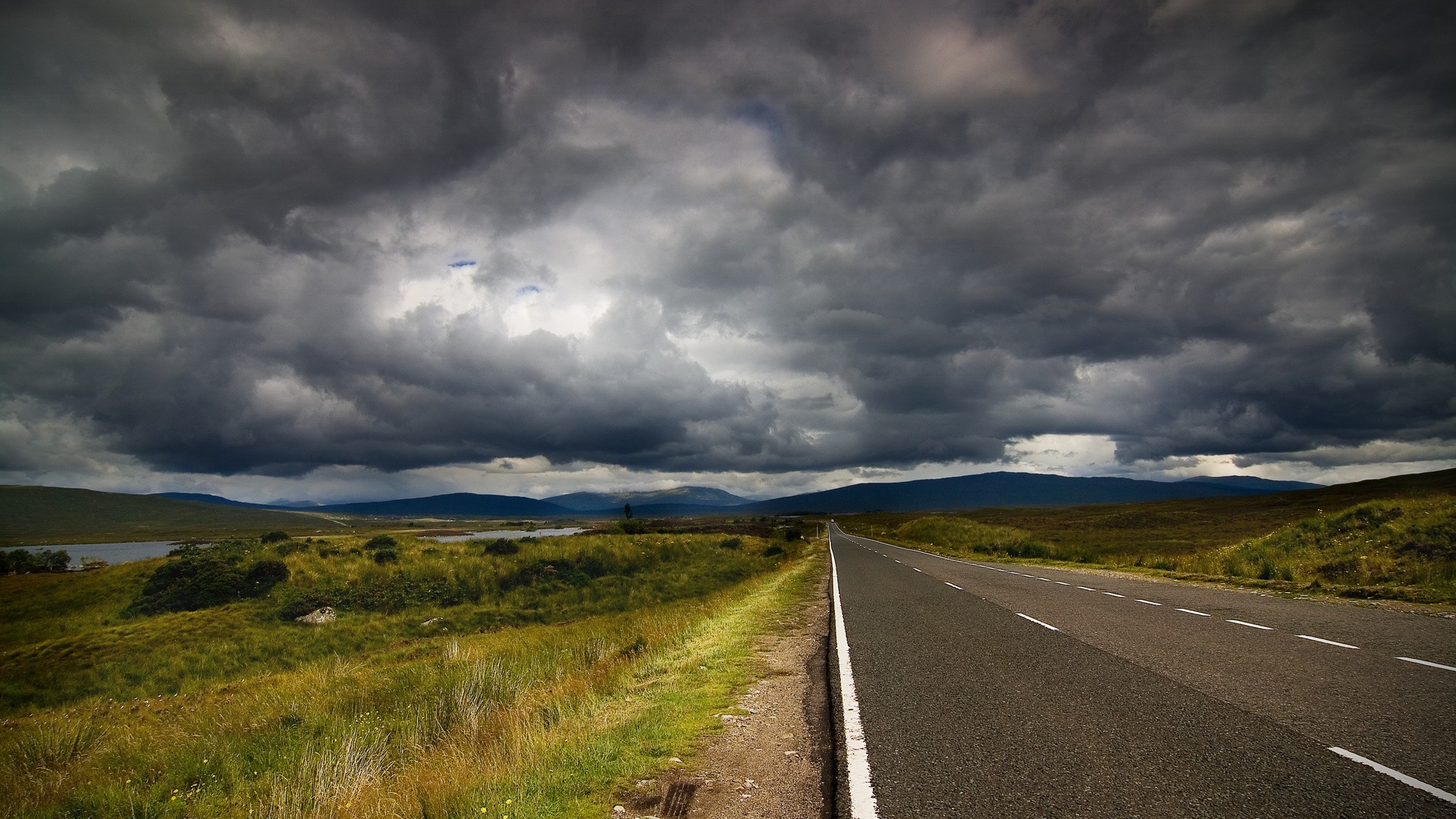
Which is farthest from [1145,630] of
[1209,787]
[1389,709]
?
[1209,787]

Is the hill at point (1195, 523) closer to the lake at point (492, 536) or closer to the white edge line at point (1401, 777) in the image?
the white edge line at point (1401, 777)

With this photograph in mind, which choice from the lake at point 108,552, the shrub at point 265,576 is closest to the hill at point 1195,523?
the shrub at point 265,576

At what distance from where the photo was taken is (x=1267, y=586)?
17.6 m

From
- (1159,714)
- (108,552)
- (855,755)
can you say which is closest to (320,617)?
(855,755)

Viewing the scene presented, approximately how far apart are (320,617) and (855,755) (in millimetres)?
29347

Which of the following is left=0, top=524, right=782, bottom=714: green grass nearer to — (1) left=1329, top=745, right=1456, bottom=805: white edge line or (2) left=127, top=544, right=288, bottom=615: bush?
(2) left=127, top=544, right=288, bottom=615: bush

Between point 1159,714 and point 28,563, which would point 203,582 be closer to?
point 28,563

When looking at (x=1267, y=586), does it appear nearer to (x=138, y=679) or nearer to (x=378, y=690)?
(x=378, y=690)

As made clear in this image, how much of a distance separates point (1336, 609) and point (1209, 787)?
40.7 feet

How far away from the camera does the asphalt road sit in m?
4.36

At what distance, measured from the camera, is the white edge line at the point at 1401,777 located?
409 cm

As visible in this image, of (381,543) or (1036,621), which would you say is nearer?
(1036,621)

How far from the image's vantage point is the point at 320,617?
27.1 meters

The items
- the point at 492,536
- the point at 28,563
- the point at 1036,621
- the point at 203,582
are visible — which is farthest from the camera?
the point at 492,536
